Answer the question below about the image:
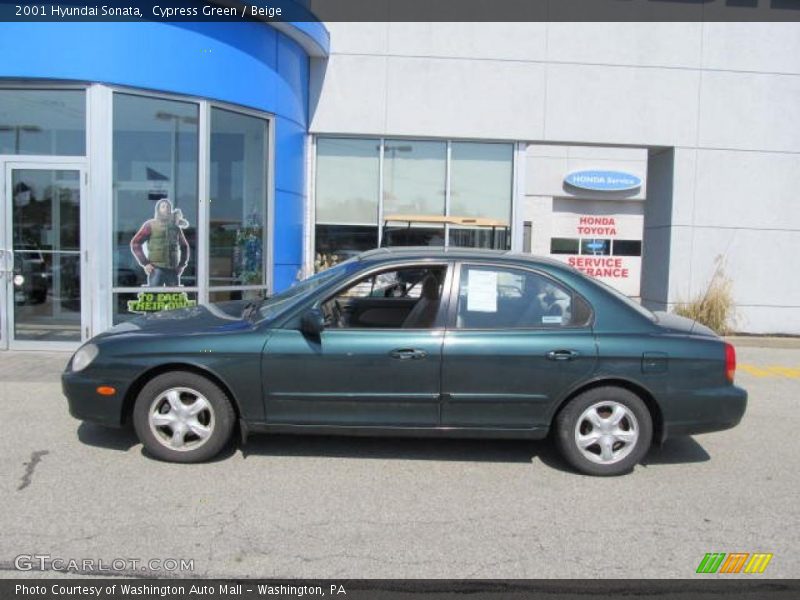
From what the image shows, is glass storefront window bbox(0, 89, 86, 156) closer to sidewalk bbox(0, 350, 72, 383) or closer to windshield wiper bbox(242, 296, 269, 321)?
sidewalk bbox(0, 350, 72, 383)

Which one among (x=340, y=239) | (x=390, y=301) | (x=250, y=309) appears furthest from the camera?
(x=340, y=239)

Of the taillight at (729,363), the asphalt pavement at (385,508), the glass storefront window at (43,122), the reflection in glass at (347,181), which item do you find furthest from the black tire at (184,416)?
the reflection in glass at (347,181)

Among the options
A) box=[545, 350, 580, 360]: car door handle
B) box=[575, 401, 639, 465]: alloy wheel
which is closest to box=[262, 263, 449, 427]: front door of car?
box=[545, 350, 580, 360]: car door handle

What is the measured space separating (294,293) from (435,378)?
1365 millimetres

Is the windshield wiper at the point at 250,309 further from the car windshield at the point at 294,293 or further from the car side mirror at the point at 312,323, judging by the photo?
the car side mirror at the point at 312,323

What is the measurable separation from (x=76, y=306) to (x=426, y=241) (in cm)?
588

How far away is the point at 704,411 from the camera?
4.62 meters

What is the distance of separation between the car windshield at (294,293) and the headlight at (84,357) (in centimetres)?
119


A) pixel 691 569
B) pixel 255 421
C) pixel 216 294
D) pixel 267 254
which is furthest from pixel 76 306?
pixel 691 569

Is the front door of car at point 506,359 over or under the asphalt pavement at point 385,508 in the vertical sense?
over

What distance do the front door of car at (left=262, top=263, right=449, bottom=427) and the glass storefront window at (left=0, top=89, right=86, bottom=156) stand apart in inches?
218

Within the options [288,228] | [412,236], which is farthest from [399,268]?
[412,236]

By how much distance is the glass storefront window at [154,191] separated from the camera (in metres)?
8.55

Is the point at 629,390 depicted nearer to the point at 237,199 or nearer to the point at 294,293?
the point at 294,293
